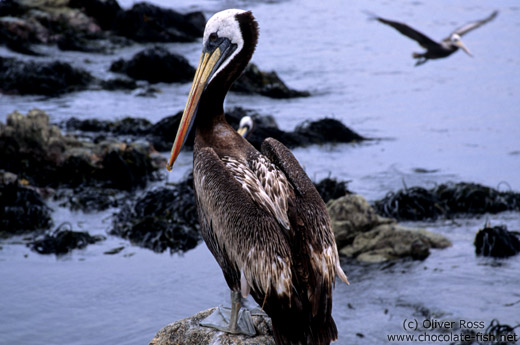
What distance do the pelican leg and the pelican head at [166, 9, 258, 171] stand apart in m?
1.30

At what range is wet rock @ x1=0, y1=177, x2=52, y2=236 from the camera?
9297 mm

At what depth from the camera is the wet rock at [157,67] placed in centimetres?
1703

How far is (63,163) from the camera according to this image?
424 inches

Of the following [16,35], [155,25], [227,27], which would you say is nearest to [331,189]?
[227,27]

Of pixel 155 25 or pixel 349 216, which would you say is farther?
pixel 155 25

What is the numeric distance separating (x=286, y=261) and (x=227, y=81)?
163 cm

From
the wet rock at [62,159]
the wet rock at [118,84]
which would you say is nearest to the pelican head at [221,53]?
the wet rock at [62,159]

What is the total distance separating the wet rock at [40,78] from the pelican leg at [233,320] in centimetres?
1191

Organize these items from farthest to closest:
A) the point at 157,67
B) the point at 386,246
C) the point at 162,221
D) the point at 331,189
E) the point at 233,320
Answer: the point at 157,67 < the point at 331,189 < the point at 162,221 < the point at 386,246 < the point at 233,320

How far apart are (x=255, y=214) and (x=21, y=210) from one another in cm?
585

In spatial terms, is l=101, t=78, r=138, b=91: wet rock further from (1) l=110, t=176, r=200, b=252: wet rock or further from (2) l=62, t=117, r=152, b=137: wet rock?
(1) l=110, t=176, r=200, b=252: wet rock

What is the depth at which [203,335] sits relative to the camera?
489 centimetres

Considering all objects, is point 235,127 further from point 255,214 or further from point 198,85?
point 255,214

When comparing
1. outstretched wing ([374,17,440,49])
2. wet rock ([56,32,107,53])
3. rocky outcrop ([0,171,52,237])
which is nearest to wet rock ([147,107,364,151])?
outstretched wing ([374,17,440,49])
